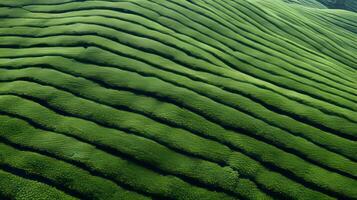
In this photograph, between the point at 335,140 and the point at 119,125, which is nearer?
the point at 119,125

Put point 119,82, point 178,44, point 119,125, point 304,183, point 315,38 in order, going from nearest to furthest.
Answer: point 304,183 < point 119,125 < point 119,82 < point 178,44 < point 315,38

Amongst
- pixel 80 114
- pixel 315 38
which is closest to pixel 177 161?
pixel 80 114

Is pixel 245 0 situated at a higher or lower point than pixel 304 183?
higher

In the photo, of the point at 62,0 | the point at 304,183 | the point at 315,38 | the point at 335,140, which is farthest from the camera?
the point at 315,38

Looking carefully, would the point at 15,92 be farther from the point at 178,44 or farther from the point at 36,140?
the point at 178,44

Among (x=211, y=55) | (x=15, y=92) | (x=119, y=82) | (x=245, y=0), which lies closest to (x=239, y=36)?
(x=211, y=55)

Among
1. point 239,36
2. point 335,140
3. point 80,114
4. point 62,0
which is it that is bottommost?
point 80,114
